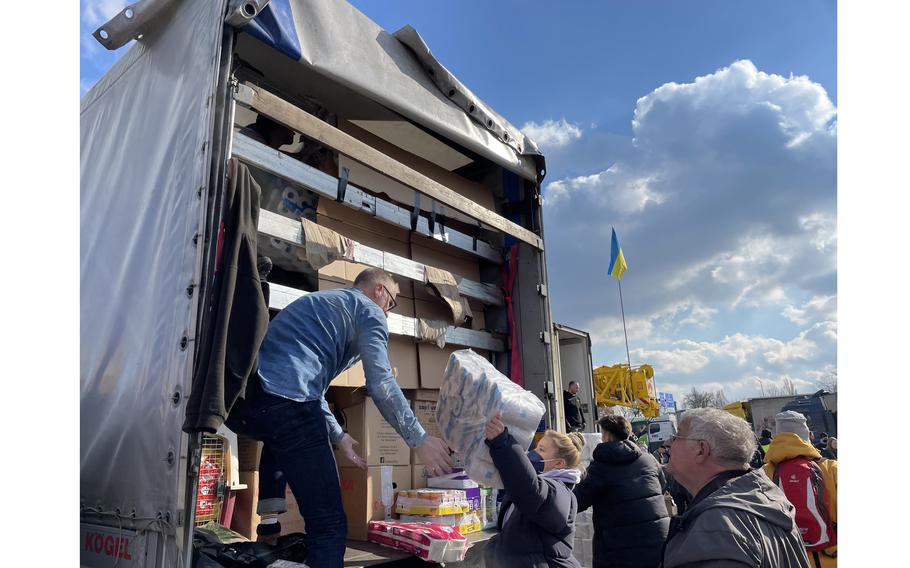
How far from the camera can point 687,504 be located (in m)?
2.70

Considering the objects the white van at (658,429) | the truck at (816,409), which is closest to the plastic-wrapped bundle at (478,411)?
Result: the truck at (816,409)

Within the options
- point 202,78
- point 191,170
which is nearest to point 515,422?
point 191,170

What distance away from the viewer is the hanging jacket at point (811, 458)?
3498 millimetres

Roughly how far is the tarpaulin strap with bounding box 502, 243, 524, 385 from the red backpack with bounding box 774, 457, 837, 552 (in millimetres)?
1676

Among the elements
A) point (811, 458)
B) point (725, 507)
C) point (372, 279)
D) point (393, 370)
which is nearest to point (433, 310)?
point (393, 370)

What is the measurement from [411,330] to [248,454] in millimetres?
1106

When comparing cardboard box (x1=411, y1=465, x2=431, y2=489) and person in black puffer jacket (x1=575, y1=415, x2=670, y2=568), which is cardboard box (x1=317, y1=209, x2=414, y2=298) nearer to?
cardboard box (x1=411, y1=465, x2=431, y2=489)

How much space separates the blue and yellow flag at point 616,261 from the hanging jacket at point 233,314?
9.48 m

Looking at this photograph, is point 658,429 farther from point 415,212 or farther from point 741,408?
point 415,212

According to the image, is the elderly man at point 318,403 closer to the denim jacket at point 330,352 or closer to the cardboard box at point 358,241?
the denim jacket at point 330,352

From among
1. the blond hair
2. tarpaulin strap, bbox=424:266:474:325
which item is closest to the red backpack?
the blond hair

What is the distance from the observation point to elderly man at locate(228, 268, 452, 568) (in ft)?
7.66

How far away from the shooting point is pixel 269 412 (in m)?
2.38

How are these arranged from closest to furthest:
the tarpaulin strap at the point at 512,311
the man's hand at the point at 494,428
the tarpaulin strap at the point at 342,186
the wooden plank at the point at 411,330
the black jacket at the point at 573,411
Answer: the man's hand at the point at 494,428 < the wooden plank at the point at 411,330 < the tarpaulin strap at the point at 342,186 < the tarpaulin strap at the point at 512,311 < the black jacket at the point at 573,411
